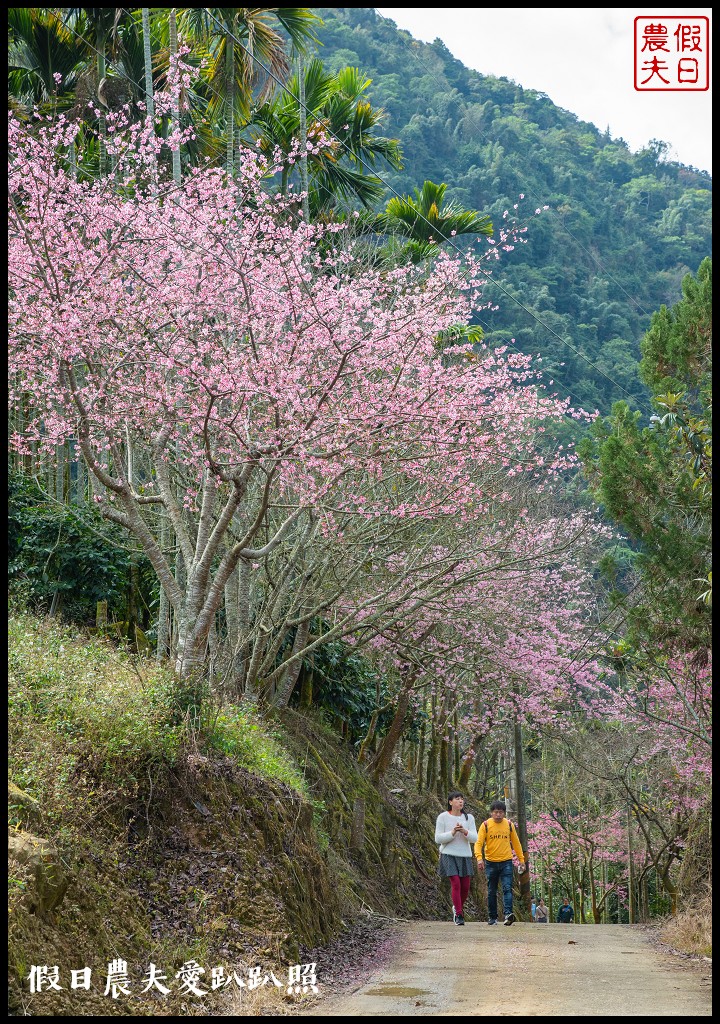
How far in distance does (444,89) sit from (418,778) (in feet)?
104

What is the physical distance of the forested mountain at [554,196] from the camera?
31.2 meters

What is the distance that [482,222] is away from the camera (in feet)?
55.3

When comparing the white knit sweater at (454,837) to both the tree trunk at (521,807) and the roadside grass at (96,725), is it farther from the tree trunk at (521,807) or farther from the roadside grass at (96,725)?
the tree trunk at (521,807)

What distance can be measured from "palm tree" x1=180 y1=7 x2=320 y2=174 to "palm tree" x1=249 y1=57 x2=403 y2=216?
77 cm

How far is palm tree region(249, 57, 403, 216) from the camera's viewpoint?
53.1ft

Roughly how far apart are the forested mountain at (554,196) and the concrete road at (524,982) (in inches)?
807

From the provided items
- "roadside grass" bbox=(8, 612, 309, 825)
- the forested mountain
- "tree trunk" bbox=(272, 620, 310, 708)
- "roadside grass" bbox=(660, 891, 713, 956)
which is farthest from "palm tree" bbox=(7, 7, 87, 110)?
"roadside grass" bbox=(660, 891, 713, 956)

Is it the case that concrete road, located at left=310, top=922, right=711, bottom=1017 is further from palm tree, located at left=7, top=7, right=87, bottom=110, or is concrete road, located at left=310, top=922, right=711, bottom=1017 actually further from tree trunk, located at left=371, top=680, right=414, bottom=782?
palm tree, located at left=7, top=7, right=87, bottom=110

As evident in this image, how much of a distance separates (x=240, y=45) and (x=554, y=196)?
85.7 feet

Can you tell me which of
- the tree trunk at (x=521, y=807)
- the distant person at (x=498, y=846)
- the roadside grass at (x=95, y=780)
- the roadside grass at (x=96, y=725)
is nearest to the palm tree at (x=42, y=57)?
the roadside grass at (x=96, y=725)

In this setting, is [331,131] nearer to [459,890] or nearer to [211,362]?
[211,362]

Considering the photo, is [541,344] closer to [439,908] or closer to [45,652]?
[439,908]

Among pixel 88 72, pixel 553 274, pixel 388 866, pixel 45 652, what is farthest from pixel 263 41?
pixel 553 274

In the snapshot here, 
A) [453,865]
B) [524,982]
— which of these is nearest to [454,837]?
[453,865]
